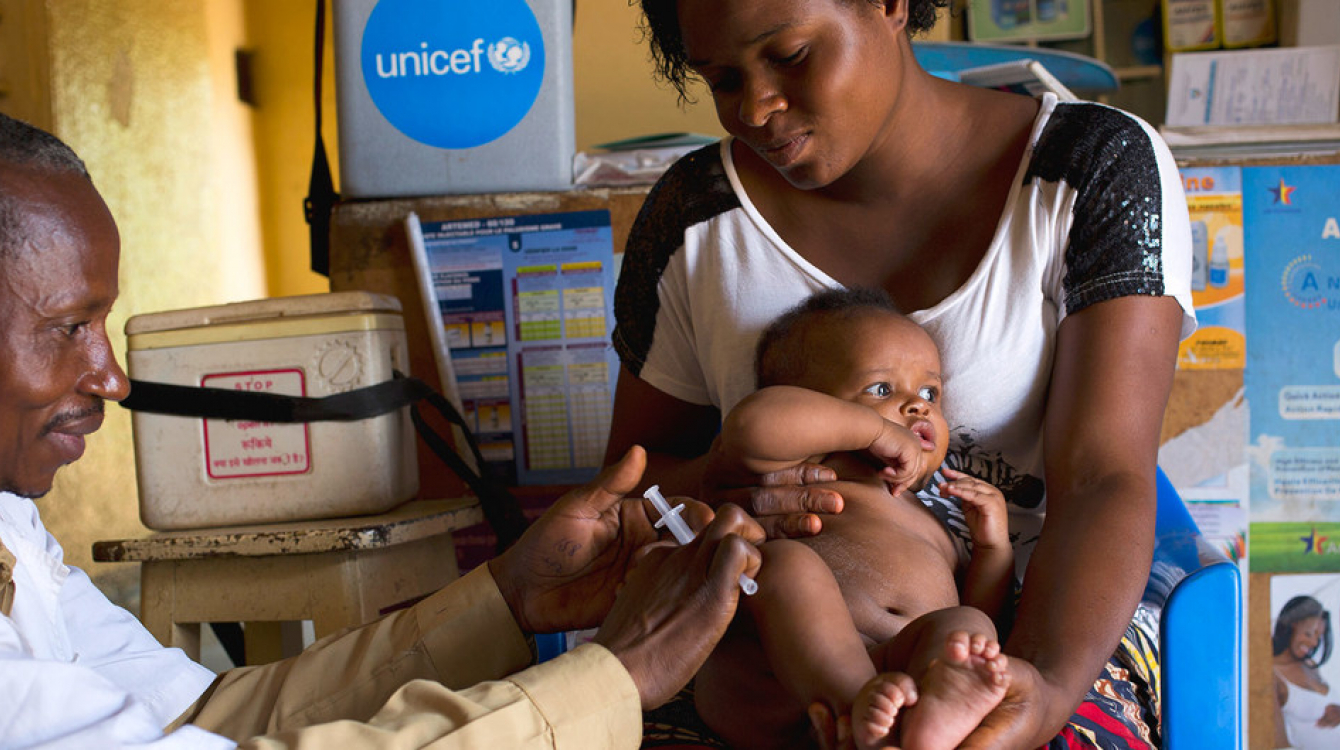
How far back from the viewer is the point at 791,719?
1.17m

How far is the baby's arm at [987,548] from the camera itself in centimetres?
134

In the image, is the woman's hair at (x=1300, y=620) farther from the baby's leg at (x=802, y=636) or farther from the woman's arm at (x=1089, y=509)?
the baby's leg at (x=802, y=636)

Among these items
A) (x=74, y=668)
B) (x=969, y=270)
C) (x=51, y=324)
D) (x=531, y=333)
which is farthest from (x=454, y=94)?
(x=74, y=668)

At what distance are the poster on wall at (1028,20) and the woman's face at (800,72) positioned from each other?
4.40 meters

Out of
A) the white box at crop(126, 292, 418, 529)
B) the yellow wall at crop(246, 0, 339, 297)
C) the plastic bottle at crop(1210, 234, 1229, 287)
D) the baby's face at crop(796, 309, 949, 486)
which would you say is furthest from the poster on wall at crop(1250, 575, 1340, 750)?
the yellow wall at crop(246, 0, 339, 297)

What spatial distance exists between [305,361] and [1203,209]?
190 cm

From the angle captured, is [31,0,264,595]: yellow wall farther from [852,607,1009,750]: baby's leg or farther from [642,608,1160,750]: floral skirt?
[852,607,1009,750]: baby's leg

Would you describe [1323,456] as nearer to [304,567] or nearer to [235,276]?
[304,567]

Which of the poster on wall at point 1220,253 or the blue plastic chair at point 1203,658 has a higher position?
the poster on wall at point 1220,253

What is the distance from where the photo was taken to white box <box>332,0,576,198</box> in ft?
7.77

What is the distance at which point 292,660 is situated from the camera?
4.58 ft

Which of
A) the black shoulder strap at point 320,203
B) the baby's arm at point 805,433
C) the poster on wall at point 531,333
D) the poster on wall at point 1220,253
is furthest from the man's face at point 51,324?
the poster on wall at point 1220,253

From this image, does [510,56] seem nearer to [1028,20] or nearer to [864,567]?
[864,567]

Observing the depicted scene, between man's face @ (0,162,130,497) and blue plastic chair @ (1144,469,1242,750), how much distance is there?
4.00 feet
